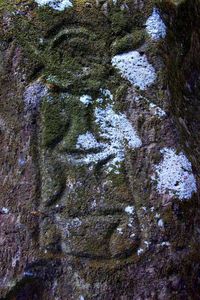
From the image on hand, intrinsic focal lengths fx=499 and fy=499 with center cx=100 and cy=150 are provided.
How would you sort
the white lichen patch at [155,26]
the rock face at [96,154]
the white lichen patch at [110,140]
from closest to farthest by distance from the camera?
1. the rock face at [96,154]
2. the white lichen patch at [110,140]
3. the white lichen patch at [155,26]

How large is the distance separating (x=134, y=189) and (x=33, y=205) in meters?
0.38

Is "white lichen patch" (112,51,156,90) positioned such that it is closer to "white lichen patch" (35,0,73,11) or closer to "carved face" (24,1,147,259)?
"carved face" (24,1,147,259)

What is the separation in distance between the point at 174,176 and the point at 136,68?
453 millimetres

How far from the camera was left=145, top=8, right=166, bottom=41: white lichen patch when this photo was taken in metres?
1.98

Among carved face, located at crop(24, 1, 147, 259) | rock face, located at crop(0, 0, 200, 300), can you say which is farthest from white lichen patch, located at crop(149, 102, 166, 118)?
carved face, located at crop(24, 1, 147, 259)

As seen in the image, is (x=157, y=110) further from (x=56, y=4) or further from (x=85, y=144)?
(x=56, y=4)

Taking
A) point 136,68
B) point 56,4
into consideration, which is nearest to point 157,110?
point 136,68

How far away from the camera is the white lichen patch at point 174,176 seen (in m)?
1.78

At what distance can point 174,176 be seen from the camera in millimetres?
1792

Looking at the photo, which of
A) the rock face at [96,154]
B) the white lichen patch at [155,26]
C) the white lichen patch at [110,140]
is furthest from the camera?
the white lichen patch at [155,26]

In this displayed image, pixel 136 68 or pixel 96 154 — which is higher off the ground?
pixel 136 68

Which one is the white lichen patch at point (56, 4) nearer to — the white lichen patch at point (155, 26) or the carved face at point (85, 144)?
the carved face at point (85, 144)

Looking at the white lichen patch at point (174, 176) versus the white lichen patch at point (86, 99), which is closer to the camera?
the white lichen patch at point (174, 176)

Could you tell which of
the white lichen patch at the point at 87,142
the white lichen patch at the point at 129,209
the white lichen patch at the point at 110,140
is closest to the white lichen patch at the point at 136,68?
the white lichen patch at the point at 110,140
